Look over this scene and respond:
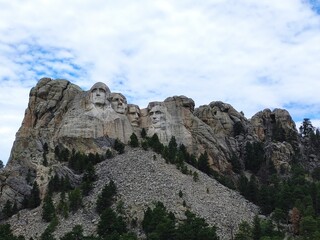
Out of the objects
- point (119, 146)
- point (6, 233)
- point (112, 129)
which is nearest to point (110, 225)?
point (6, 233)

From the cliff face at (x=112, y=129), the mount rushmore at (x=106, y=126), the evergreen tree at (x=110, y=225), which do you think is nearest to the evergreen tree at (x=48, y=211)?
the evergreen tree at (x=110, y=225)

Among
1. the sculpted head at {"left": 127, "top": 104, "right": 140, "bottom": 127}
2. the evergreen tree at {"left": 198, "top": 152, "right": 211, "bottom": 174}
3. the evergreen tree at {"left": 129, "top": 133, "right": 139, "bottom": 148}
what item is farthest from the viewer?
the sculpted head at {"left": 127, "top": 104, "right": 140, "bottom": 127}

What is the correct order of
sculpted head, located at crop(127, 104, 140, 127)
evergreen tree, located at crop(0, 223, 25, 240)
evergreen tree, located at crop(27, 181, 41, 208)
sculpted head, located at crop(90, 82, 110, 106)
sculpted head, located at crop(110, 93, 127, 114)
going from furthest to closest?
sculpted head, located at crop(127, 104, 140, 127)
sculpted head, located at crop(110, 93, 127, 114)
sculpted head, located at crop(90, 82, 110, 106)
evergreen tree, located at crop(27, 181, 41, 208)
evergreen tree, located at crop(0, 223, 25, 240)

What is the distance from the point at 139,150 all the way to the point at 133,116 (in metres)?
9.88

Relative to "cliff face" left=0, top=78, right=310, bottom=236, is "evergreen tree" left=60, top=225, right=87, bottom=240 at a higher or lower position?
lower

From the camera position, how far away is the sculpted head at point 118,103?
10900cm

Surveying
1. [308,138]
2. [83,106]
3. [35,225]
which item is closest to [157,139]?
[83,106]

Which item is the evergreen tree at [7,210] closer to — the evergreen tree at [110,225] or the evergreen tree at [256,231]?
the evergreen tree at [110,225]

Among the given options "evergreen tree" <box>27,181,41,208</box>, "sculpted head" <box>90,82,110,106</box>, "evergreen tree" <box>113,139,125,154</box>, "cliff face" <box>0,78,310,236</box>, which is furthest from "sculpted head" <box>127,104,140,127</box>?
"evergreen tree" <box>27,181,41,208</box>

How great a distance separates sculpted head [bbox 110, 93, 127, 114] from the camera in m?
109

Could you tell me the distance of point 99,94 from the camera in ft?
352

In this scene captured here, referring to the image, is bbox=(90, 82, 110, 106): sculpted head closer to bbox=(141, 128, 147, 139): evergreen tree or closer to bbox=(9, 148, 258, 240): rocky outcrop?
bbox=(141, 128, 147, 139): evergreen tree

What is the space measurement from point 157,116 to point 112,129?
927 cm

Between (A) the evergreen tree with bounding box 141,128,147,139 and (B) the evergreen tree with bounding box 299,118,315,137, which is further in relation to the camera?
(B) the evergreen tree with bounding box 299,118,315,137
